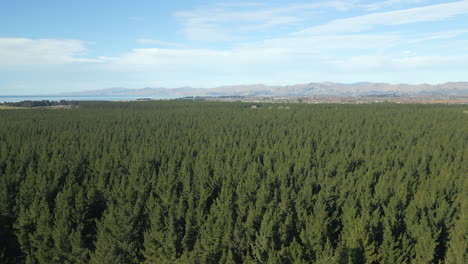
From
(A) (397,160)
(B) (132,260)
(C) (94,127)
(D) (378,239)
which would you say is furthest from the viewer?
(C) (94,127)

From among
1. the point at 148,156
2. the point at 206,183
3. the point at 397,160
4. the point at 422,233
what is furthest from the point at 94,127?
the point at 422,233

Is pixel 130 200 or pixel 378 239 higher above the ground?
pixel 130 200

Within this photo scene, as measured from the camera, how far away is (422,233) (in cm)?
2248

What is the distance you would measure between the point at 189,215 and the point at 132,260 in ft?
17.3

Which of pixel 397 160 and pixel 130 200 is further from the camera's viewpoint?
pixel 397 160

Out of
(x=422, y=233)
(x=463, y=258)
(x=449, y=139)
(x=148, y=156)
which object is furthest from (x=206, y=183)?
(x=449, y=139)

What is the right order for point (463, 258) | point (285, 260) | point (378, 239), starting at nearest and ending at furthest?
point (463, 258)
point (285, 260)
point (378, 239)

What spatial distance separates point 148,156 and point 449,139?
182ft

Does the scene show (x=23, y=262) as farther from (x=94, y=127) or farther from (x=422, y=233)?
(x=94, y=127)

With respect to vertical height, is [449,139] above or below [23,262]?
above

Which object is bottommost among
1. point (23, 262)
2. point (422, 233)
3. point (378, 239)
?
point (23, 262)

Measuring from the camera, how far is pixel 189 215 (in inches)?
1025

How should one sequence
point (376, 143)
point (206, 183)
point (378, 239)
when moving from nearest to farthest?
point (378, 239)
point (206, 183)
point (376, 143)

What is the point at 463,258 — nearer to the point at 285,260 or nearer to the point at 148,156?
the point at 285,260
